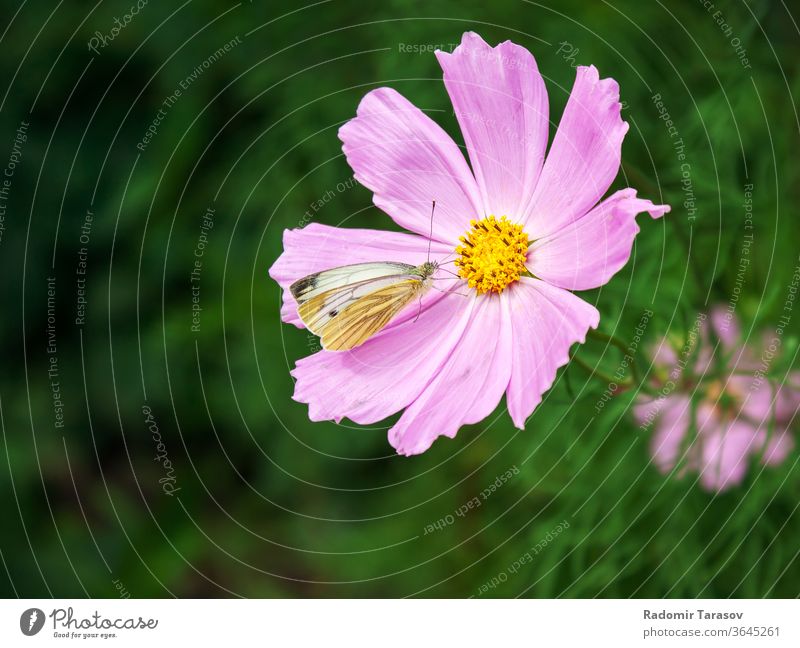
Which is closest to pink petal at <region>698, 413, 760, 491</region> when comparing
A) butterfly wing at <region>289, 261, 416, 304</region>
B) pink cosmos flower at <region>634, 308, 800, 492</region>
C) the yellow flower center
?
pink cosmos flower at <region>634, 308, 800, 492</region>

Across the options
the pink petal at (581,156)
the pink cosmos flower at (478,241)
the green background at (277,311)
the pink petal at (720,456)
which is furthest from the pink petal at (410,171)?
the pink petal at (720,456)

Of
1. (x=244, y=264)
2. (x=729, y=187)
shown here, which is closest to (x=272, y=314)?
(x=244, y=264)

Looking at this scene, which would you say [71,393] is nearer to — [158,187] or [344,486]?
[158,187]

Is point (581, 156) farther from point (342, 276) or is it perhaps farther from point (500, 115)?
point (342, 276)

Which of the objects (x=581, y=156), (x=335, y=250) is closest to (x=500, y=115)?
(x=581, y=156)

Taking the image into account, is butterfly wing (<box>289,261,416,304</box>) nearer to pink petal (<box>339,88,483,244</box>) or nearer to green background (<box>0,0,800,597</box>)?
pink petal (<box>339,88,483,244</box>)

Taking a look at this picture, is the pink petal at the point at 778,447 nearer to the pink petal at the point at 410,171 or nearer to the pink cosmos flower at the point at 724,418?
the pink cosmos flower at the point at 724,418
